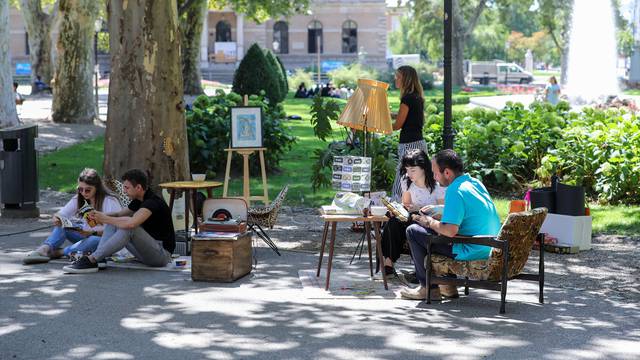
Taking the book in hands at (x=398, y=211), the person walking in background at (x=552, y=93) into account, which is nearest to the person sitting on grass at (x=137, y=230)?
the book in hands at (x=398, y=211)

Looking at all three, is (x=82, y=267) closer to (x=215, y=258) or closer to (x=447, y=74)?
(x=215, y=258)

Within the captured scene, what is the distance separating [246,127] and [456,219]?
5.37m

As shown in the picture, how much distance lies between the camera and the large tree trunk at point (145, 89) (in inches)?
464

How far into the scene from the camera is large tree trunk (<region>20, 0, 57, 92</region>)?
141ft

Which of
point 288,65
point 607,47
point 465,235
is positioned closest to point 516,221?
point 465,235

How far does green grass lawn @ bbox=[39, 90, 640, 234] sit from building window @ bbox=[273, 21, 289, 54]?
60009 mm

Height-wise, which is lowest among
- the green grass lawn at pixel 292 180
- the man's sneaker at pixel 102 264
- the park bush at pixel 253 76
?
the man's sneaker at pixel 102 264

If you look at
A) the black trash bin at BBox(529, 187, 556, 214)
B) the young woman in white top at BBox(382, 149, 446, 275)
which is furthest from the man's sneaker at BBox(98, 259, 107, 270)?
the black trash bin at BBox(529, 187, 556, 214)

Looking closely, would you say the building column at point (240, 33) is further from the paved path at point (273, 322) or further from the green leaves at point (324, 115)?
the paved path at point (273, 322)

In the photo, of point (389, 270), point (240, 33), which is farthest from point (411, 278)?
point (240, 33)

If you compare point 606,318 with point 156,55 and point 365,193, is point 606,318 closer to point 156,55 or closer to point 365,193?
point 365,193

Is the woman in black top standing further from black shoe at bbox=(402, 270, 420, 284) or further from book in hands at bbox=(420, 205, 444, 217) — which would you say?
book in hands at bbox=(420, 205, 444, 217)

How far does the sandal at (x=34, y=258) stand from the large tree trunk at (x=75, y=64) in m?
18.2

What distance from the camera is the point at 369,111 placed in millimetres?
10719
